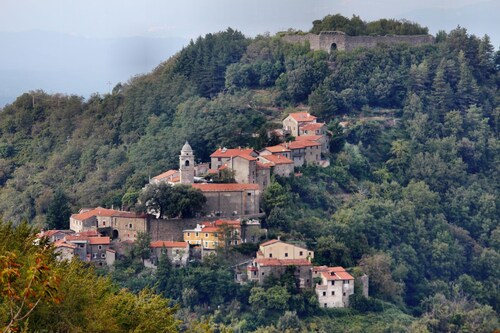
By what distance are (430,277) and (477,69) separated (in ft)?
52.0

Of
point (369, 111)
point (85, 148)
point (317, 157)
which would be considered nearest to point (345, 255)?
point (317, 157)

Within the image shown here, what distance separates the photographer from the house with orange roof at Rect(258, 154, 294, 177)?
39719 millimetres

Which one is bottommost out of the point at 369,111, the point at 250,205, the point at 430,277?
the point at 430,277

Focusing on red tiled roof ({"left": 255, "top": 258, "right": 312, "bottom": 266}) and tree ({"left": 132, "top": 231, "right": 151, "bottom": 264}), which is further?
tree ({"left": 132, "top": 231, "right": 151, "bottom": 264})

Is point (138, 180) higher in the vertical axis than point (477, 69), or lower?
lower

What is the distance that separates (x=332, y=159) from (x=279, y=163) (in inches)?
160

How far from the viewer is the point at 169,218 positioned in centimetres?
3681

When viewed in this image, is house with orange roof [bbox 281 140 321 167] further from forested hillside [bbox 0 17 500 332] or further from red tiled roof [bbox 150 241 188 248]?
red tiled roof [bbox 150 241 188 248]

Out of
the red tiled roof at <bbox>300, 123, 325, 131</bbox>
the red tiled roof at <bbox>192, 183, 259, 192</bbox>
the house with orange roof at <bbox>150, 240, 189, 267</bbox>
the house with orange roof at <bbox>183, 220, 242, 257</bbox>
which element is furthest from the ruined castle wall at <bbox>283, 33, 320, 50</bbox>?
the house with orange roof at <bbox>150, 240, 189, 267</bbox>

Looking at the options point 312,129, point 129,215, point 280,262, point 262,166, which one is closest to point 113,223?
point 129,215

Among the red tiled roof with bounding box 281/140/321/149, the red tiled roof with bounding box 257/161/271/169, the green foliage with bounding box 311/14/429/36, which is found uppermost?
the green foliage with bounding box 311/14/429/36

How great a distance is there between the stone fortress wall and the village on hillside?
1208 centimetres

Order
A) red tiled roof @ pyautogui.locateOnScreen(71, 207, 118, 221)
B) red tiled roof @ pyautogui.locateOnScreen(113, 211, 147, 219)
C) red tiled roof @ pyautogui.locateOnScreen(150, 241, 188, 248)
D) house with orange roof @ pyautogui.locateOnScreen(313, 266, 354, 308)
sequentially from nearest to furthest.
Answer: house with orange roof @ pyautogui.locateOnScreen(313, 266, 354, 308) → red tiled roof @ pyautogui.locateOnScreen(150, 241, 188, 248) → red tiled roof @ pyautogui.locateOnScreen(113, 211, 147, 219) → red tiled roof @ pyautogui.locateOnScreen(71, 207, 118, 221)

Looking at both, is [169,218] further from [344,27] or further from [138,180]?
[344,27]
